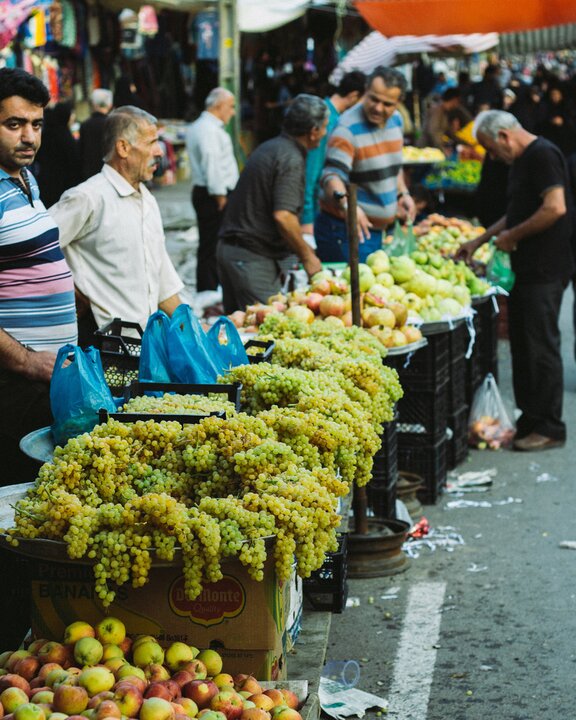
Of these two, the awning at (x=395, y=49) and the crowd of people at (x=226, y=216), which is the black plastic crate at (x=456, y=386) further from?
the awning at (x=395, y=49)

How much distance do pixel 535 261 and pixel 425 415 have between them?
173 centimetres

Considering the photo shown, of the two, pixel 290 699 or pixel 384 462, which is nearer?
pixel 290 699

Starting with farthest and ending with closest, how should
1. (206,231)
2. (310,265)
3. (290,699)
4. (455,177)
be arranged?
(455,177), (206,231), (310,265), (290,699)

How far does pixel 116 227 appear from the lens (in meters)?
5.13

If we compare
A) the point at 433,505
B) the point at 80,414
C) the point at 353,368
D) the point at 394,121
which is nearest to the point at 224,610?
the point at 80,414

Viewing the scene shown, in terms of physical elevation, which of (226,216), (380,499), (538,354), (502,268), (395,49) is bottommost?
(380,499)

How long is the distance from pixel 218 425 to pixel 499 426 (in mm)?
5287

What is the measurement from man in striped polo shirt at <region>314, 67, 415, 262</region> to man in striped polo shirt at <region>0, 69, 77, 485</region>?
13.7 feet

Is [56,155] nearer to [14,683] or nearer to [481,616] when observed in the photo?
[481,616]

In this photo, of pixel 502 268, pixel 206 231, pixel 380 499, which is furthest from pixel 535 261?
pixel 206 231

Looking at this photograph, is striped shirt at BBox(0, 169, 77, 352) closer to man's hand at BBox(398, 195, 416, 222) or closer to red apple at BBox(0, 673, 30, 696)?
red apple at BBox(0, 673, 30, 696)

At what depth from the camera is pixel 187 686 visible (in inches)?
110

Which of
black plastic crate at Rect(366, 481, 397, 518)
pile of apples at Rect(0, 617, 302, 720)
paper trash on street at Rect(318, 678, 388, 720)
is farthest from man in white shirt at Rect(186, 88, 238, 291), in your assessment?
pile of apples at Rect(0, 617, 302, 720)

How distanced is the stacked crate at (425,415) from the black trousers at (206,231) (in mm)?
5597
